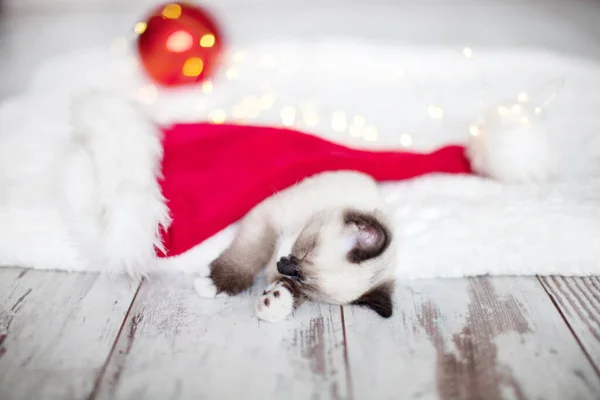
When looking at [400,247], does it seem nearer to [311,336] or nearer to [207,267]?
[311,336]

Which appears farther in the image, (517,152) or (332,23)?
(332,23)

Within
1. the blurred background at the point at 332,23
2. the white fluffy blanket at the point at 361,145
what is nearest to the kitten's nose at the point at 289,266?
the white fluffy blanket at the point at 361,145

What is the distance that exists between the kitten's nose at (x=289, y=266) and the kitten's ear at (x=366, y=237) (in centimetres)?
11

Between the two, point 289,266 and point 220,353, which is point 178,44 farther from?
point 220,353

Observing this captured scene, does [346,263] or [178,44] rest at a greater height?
[178,44]

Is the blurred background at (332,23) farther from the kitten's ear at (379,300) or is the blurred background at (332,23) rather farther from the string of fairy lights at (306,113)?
the kitten's ear at (379,300)

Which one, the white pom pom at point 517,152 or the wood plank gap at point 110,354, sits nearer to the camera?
the wood plank gap at point 110,354

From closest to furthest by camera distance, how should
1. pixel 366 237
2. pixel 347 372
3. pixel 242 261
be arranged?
pixel 347 372 < pixel 366 237 < pixel 242 261

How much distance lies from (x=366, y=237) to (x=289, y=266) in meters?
0.17

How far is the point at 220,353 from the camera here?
0.96 metres

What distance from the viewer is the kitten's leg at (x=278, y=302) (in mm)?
1040

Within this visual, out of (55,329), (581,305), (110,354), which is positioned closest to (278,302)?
(110,354)

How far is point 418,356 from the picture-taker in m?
0.95

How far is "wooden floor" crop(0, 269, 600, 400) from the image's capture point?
0.88m
